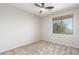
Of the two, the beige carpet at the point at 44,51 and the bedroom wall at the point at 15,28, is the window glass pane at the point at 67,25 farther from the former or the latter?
the bedroom wall at the point at 15,28

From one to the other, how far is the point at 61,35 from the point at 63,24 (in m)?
0.56

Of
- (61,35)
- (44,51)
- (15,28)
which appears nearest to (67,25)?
(61,35)

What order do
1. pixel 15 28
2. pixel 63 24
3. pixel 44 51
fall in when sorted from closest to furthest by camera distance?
pixel 44 51 → pixel 15 28 → pixel 63 24

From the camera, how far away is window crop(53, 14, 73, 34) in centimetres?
388

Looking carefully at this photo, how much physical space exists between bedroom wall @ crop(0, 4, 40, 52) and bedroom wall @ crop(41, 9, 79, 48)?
0.53m

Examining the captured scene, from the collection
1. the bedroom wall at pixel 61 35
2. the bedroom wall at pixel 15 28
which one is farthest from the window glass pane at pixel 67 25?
the bedroom wall at pixel 15 28

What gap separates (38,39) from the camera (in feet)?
17.8

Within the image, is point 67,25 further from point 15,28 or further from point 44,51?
point 15,28

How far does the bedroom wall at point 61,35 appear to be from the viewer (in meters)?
3.56

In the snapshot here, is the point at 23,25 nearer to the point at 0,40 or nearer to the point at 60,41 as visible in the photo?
the point at 0,40

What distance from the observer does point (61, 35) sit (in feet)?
13.8

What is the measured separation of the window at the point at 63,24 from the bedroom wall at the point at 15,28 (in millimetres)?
1327

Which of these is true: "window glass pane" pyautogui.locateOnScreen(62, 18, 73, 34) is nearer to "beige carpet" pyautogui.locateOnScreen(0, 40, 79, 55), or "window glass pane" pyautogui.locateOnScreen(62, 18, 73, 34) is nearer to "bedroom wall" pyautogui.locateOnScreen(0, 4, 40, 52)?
"beige carpet" pyautogui.locateOnScreen(0, 40, 79, 55)
